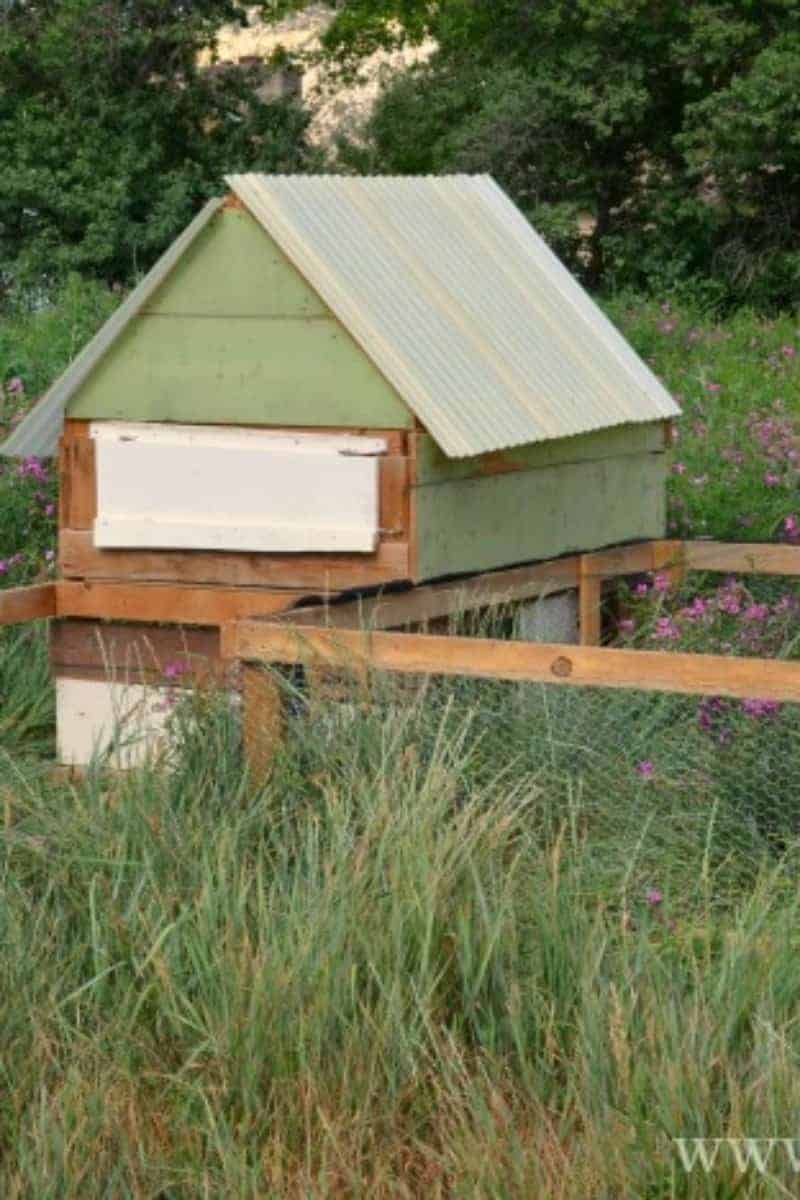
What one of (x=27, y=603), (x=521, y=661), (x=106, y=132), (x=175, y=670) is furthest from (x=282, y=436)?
(x=106, y=132)

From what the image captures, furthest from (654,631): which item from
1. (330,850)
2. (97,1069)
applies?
(97,1069)

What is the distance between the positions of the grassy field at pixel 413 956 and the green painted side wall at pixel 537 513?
87cm

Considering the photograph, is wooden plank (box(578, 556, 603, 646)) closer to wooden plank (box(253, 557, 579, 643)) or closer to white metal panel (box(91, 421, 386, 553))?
wooden plank (box(253, 557, 579, 643))

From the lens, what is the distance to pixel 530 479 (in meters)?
7.75

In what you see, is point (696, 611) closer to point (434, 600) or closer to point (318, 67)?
point (434, 600)

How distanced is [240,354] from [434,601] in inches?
33.8

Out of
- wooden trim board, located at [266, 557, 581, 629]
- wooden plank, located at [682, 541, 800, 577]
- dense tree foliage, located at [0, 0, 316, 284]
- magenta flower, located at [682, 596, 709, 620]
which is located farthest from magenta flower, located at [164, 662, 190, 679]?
dense tree foliage, located at [0, 0, 316, 284]

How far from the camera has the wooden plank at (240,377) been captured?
720cm

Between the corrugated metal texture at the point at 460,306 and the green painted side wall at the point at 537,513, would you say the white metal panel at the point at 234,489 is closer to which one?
the green painted side wall at the point at 537,513

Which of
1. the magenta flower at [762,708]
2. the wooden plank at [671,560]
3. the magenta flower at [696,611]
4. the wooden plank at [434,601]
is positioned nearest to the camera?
the magenta flower at [762,708]

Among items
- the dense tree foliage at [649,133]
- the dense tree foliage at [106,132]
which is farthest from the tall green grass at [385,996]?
the dense tree foliage at [106,132]

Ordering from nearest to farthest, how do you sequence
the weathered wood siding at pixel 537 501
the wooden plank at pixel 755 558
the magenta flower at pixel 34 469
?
the weathered wood siding at pixel 537 501 < the wooden plank at pixel 755 558 < the magenta flower at pixel 34 469

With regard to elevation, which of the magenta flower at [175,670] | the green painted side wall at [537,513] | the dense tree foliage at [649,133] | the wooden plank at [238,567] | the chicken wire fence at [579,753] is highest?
the dense tree foliage at [649,133]

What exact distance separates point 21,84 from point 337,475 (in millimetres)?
16541
